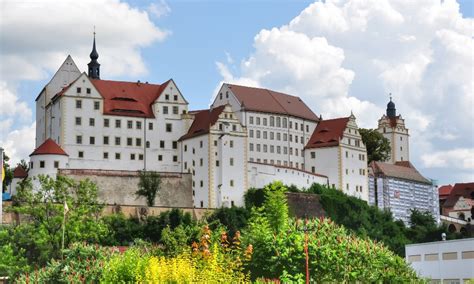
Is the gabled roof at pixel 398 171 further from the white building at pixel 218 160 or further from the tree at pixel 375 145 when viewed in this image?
the white building at pixel 218 160

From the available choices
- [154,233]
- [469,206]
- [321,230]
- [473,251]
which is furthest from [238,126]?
[321,230]

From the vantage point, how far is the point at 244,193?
293 feet

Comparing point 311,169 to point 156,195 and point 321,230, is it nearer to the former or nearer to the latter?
point 156,195

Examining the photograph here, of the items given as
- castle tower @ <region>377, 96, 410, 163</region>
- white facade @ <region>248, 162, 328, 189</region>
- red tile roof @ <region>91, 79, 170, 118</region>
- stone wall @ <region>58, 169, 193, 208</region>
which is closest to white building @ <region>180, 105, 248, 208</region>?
stone wall @ <region>58, 169, 193, 208</region>

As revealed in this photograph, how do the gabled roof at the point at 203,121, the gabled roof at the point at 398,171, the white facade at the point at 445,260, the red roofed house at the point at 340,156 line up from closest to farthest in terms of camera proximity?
1. the white facade at the point at 445,260
2. the gabled roof at the point at 203,121
3. the red roofed house at the point at 340,156
4. the gabled roof at the point at 398,171

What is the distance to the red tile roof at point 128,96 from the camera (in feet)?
301

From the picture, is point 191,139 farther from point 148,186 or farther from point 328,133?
point 328,133

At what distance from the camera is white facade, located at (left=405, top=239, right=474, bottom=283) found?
58250mm

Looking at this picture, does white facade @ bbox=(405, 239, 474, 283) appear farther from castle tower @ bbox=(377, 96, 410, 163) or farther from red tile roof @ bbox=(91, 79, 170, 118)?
castle tower @ bbox=(377, 96, 410, 163)

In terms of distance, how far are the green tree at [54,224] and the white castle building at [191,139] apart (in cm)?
1955

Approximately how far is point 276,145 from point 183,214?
17.0 m

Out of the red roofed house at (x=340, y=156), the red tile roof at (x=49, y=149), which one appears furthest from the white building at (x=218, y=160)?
the red tile roof at (x=49, y=149)

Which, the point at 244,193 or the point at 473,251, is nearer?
the point at 473,251

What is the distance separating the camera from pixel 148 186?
87562 mm
